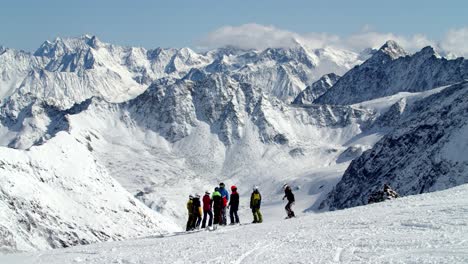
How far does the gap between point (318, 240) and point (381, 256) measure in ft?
21.2

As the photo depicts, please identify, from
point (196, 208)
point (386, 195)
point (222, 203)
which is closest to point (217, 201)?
point (222, 203)

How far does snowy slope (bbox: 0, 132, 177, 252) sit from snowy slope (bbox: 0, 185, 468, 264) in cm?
4855

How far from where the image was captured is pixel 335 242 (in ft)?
101

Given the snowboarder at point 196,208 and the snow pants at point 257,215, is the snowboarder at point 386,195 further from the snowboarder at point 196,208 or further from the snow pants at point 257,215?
the snowboarder at point 196,208

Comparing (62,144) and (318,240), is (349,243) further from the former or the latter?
(62,144)

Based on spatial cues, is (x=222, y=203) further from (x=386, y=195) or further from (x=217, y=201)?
(x=386, y=195)

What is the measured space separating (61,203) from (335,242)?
274ft

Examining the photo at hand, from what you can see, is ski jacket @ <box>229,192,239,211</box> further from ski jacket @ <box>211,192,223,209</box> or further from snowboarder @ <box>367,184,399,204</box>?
snowboarder @ <box>367,184,399,204</box>

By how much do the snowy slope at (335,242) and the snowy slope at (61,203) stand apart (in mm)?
48547

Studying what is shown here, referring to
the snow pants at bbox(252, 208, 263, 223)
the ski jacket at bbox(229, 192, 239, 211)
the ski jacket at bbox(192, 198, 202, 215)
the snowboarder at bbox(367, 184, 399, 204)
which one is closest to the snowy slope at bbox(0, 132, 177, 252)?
the ski jacket at bbox(192, 198, 202, 215)

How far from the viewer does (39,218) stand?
94.0 m

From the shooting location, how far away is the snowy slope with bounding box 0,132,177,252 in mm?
90312

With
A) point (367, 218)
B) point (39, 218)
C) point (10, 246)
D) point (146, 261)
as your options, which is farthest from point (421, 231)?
point (39, 218)

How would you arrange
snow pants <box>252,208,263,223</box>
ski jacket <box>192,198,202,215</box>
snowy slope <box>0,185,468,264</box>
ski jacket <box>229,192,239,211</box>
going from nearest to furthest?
snowy slope <box>0,185,468,264</box>
ski jacket <box>229,192,239,211</box>
snow pants <box>252,208,263,223</box>
ski jacket <box>192,198,202,215</box>
